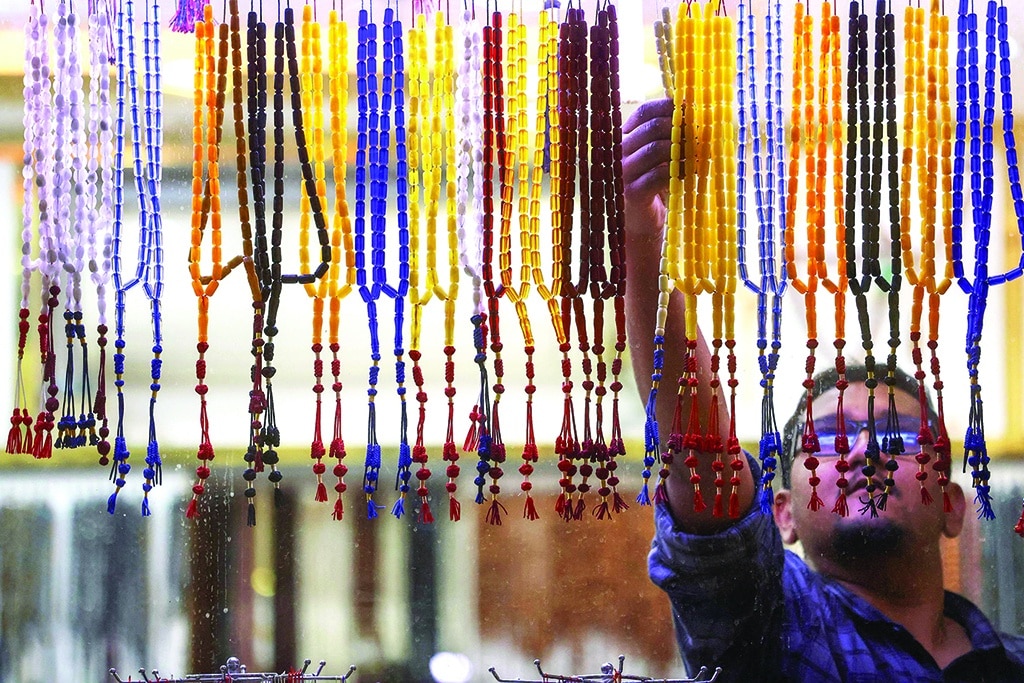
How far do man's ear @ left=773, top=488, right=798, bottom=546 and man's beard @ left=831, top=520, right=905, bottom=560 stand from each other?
5 cm

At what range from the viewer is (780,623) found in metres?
1.48

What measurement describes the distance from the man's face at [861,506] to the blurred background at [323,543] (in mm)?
63

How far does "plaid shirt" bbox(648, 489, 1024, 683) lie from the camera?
1.46m

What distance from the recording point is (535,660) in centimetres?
149

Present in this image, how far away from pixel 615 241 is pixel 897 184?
1.05 feet

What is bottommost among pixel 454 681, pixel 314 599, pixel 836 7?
pixel 454 681

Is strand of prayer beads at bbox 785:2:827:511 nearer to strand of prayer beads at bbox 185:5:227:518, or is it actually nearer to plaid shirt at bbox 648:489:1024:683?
plaid shirt at bbox 648:489:1024:683

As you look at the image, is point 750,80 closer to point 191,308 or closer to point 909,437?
point 909,437

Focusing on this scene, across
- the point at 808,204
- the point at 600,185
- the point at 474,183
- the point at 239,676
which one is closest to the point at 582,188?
the point at 600,185

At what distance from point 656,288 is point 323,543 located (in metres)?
0.55

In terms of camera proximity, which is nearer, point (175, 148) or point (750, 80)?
point (750, 80)

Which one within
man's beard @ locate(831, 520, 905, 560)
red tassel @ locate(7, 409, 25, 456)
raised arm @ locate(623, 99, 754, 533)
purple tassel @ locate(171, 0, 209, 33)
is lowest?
man's beard @ locate(831, 520, 905, 560)

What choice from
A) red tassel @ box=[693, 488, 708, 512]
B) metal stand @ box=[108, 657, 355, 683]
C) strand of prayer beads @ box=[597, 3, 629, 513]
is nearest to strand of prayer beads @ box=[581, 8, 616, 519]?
strand of prayer beads @ box=[597, 3, 629, 513]

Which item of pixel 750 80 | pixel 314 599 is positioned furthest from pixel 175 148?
pixel 750 80
